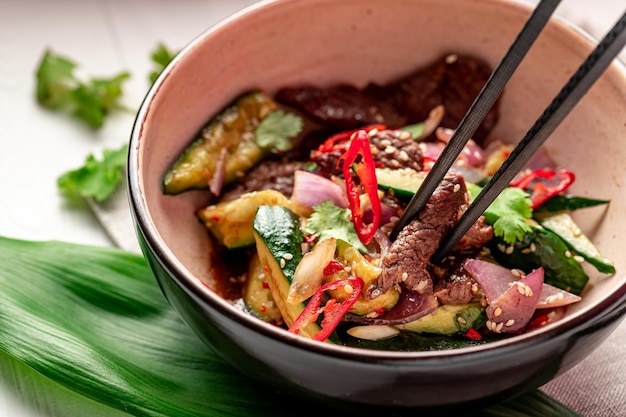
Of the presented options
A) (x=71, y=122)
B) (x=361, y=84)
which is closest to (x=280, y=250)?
(x=361, y=84)

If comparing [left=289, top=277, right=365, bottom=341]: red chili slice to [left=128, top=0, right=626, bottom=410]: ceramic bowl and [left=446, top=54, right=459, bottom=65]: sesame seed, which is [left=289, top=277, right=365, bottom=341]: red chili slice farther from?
[left=446, top=54, right=459, bottom=65]: sesame seed

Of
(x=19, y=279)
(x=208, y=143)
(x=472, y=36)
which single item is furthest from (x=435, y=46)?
(x=19, y=279)

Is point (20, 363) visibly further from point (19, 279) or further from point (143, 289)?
point (143, 289)

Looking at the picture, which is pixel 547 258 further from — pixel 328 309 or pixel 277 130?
pixel 277 130

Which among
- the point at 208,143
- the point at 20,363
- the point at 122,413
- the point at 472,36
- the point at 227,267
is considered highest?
the point at 472,36

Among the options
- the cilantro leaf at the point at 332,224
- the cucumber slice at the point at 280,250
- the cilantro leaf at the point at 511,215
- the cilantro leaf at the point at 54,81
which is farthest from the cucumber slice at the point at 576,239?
the cilantro leaf at the point at 54,81

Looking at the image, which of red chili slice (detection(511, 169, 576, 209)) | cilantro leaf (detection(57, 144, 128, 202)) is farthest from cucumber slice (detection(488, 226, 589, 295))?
cilantro leaf (detection(57, 144, 128, 202))
